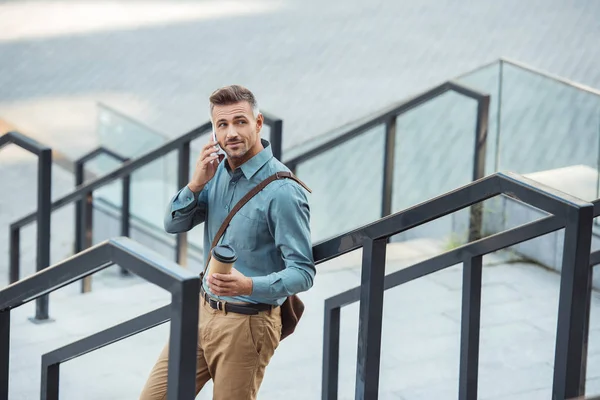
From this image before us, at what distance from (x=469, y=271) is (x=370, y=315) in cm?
32

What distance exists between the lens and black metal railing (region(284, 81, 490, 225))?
635 centimetres

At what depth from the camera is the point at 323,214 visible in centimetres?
737

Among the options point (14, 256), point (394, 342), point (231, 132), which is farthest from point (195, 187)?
point (14, 256)

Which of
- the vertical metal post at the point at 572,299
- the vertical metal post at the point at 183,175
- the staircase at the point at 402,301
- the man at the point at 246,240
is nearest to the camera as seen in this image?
the vertical metal post at the point at 572,299

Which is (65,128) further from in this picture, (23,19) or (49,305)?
(49,305)

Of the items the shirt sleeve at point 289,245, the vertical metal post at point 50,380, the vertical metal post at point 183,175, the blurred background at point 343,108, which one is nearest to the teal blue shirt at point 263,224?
the shirt sleeve at point 289,245

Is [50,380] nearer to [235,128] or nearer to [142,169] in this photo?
[235,128]

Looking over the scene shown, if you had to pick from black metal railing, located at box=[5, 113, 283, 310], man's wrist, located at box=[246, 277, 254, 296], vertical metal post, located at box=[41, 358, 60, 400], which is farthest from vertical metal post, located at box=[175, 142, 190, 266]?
man's wrist, located at box=[246, 277, 254, 296]

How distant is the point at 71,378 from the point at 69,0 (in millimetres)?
12814

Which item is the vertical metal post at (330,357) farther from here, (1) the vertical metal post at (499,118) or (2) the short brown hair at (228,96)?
(1) the vertical metal post at (499,118)

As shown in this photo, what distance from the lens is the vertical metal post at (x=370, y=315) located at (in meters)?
2.95

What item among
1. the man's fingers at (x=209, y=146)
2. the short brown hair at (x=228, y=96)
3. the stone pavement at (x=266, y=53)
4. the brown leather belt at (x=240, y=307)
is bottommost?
the brown leather belt at (x=240, y=307)

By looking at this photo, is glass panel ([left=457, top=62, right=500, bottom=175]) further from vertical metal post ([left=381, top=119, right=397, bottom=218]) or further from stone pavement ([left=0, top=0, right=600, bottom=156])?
stone pavement ([left=0, top=0, right=600, bottom=156])

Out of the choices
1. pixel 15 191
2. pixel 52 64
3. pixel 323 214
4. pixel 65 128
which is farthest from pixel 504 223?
pixel 52 64
